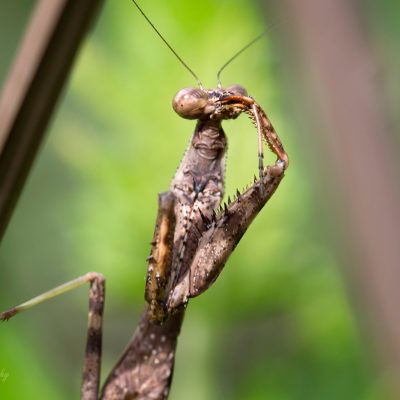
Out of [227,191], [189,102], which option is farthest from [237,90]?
[227,191]

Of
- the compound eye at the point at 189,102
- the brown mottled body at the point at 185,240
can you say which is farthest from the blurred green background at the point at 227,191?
the compound eye at the point at 189,102

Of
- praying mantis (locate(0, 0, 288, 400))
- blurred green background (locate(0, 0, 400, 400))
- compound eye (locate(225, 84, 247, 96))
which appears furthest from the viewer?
blurred green background (locate(0, 0, 400, 400))

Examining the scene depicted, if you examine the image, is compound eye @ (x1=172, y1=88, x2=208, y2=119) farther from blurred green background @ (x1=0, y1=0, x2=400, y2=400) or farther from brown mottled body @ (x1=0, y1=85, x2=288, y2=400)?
blurred green background @ (x1=0, y1=0, x2=400, y2=400)

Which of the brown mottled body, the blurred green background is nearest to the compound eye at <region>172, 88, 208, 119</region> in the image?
the brown mottled body

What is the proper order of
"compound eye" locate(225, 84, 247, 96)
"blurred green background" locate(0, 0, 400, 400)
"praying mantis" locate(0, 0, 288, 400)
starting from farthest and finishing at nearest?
"blurred green background" locate(0, 0, 400, 400) → "compound eye" locate(225, 84, 247, 96) → "praying mantis" locate(0, 0, 288, 400)

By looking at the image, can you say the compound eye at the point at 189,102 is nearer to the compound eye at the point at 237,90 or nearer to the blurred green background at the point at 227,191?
the compound eye at the point at 237,90

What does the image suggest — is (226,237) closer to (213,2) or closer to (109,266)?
(109,266)
